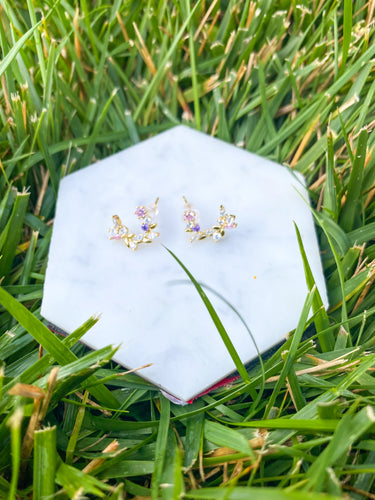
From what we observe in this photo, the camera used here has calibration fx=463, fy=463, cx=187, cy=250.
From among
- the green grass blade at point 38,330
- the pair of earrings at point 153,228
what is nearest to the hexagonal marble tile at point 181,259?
the pair of earrings at point 153,228

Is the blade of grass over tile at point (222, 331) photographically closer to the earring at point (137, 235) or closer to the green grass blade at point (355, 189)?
the earring at point (137, 235)

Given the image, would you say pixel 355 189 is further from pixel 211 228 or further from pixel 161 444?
pixel 161 444

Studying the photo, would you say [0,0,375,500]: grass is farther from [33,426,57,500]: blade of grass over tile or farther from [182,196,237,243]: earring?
[182,196,237,243]: earring

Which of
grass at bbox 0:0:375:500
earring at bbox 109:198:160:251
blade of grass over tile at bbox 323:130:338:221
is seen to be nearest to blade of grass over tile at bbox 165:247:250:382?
grass at bbox 0:0:375:500

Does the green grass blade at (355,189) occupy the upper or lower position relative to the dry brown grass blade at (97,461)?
upper

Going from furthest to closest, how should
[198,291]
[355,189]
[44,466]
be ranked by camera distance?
[355,189] → [198,291] → [44,466]

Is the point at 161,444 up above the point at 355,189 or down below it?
below

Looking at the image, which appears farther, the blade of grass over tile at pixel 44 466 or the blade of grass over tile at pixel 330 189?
the blade of grass over tile at pixel 330 189

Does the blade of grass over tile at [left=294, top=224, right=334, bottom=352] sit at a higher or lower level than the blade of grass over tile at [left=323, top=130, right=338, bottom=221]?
lower

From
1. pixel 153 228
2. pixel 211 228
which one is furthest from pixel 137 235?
pixel 211 228
